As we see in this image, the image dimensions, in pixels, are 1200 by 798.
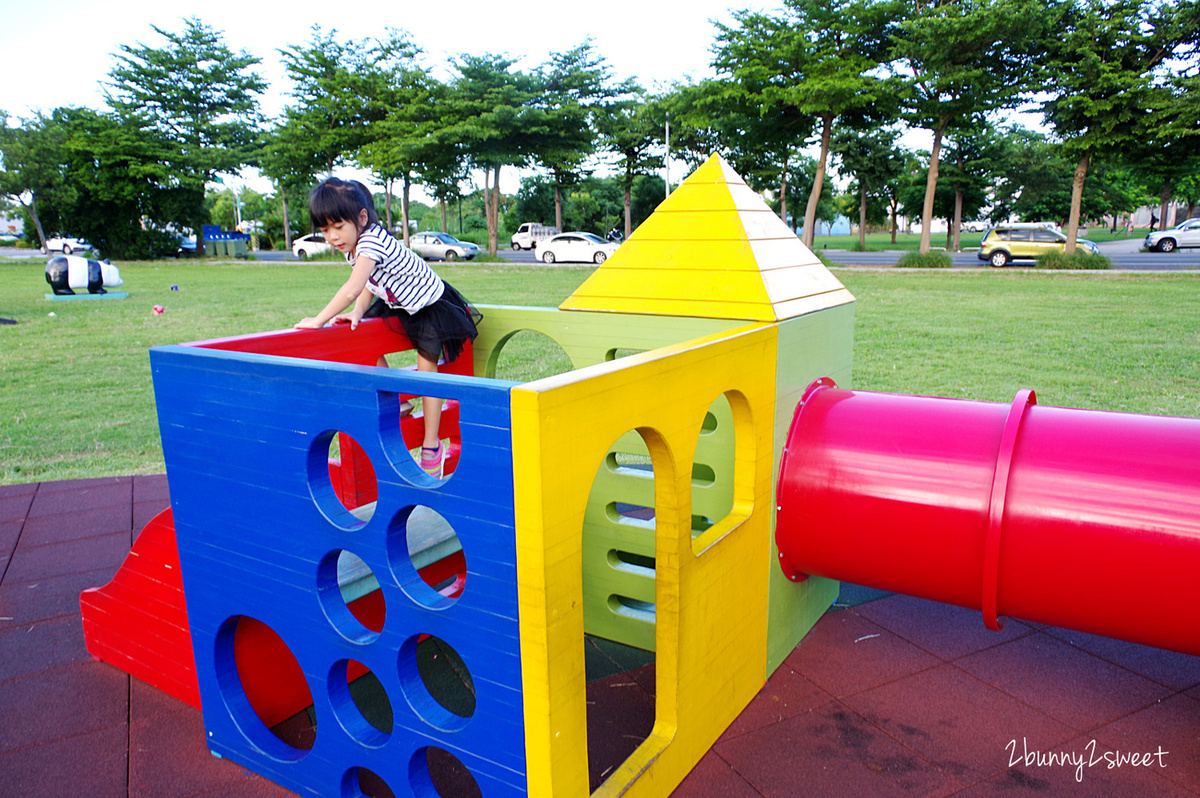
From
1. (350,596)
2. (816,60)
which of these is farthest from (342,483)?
(816,60)

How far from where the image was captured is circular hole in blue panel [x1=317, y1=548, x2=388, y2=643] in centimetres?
196

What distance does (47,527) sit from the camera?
12.9ft

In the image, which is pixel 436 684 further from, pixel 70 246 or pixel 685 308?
pixel 70 246

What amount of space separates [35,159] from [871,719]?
137 ft

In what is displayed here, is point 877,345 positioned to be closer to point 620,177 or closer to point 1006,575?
point 1006,575

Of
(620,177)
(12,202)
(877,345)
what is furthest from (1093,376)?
(12,202)

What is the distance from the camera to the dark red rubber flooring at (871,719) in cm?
216

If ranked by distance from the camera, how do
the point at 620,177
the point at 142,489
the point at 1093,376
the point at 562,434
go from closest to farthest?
the point at 562,434
the point at 142,489
the point at 1093,376
the point at 620,177

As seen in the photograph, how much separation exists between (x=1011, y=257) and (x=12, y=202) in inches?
1970

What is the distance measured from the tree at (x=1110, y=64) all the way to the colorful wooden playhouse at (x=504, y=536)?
22644 mm

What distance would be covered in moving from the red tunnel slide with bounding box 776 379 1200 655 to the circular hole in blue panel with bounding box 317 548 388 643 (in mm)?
1369

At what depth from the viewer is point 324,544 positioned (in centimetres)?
191

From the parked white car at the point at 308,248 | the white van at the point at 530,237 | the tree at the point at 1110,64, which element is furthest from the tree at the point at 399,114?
the tree at the point at 1110,64

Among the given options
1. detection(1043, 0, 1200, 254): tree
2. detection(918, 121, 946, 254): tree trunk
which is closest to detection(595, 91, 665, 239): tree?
detection(918, 121, 946, 254): tree trunk
